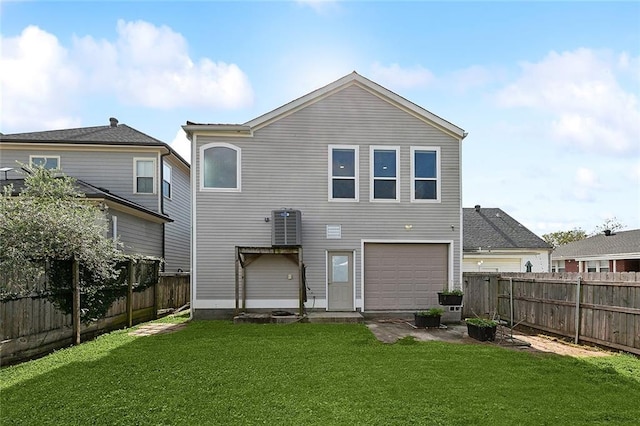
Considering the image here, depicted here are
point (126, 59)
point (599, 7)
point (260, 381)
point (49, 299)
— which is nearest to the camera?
point (260, 381)

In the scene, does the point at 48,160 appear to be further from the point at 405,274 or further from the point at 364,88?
the point at 405,274

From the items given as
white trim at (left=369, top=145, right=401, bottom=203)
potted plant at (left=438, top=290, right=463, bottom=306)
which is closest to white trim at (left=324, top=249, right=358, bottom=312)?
white trim at (left=369, top=145, right=401, bottom=203)

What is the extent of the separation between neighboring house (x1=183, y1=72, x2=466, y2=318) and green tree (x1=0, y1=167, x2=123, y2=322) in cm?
306

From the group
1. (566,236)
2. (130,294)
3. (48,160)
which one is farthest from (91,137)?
(566,236)

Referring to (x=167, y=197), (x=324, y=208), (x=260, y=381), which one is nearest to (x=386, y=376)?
(x=260, y=381)

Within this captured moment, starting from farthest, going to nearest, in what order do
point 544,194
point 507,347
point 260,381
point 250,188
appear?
1. point 544,194
2. point 250,188
3. point 507,347
4. point 260,381

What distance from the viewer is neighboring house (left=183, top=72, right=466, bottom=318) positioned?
36.9ft

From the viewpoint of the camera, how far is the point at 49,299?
6930mm

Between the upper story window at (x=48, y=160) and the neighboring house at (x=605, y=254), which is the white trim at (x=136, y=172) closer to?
the upper story window at (x=48, y=160)

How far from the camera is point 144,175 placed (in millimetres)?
14773

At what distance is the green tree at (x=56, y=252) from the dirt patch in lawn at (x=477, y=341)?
5.67 m

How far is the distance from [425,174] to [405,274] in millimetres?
2850

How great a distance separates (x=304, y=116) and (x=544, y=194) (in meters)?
38.8

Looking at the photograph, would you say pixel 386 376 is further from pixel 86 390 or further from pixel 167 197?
pixel 167 197
